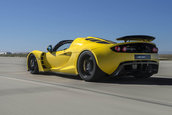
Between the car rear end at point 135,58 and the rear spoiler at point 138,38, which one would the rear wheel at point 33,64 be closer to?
the car rear end at point 135,58

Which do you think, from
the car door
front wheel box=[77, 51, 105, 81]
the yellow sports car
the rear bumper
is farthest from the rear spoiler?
the car door

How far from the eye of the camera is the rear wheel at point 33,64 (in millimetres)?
7810

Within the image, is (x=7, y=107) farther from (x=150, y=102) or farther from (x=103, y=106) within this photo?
(x=150, y=102)

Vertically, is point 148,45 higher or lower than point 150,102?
higher

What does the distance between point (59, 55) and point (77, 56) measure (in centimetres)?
110

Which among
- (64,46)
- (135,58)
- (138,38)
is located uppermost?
(138,38)

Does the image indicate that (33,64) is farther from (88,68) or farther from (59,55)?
(88,68)

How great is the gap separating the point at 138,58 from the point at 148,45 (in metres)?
0.54

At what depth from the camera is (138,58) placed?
203 inches

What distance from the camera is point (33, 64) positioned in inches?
314

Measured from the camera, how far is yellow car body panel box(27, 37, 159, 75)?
507 cm

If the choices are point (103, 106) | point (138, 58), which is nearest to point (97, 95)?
point (103, 106)

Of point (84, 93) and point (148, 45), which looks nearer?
point (84, 93)

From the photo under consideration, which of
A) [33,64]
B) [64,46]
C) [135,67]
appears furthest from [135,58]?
[33,64]
